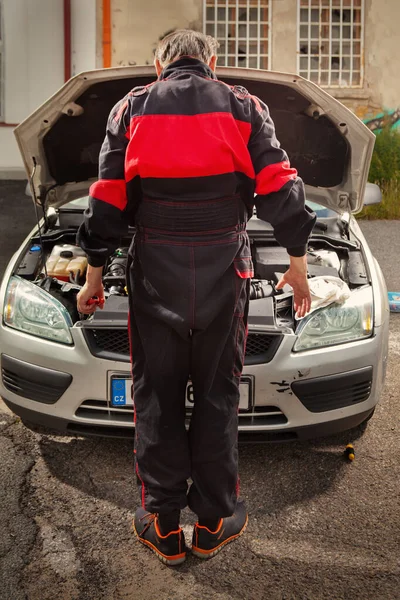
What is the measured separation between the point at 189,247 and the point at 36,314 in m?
1.33

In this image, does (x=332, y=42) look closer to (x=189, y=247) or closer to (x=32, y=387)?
(x=32, y=387)

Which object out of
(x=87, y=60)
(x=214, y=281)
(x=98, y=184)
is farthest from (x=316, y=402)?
(x=87, y=60)

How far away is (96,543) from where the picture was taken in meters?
3.15

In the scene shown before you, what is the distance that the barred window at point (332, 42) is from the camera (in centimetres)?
1326

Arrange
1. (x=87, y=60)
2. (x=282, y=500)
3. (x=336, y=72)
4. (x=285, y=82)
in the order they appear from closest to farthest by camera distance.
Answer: (x=282, y=500) → (x=285, y=82) → (x=87, y=60) → (x=336, y=72)

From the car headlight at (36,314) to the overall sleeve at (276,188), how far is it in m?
1.31

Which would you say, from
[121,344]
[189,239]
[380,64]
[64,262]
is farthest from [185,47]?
[380,64]

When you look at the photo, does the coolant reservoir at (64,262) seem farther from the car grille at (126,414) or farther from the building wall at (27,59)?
the building wall at (27,59)

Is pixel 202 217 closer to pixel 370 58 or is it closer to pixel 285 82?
pixel 285 82

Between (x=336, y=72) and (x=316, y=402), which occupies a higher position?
(x=336, y=72)

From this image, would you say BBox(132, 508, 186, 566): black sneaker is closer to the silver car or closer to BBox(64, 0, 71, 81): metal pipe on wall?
the silver car

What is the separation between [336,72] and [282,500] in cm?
1121


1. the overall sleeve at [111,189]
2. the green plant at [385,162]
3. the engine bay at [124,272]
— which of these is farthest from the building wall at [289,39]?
the overall sleeve at [111,189]

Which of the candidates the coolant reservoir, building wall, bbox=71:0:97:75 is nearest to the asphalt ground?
the coolant reservoir
